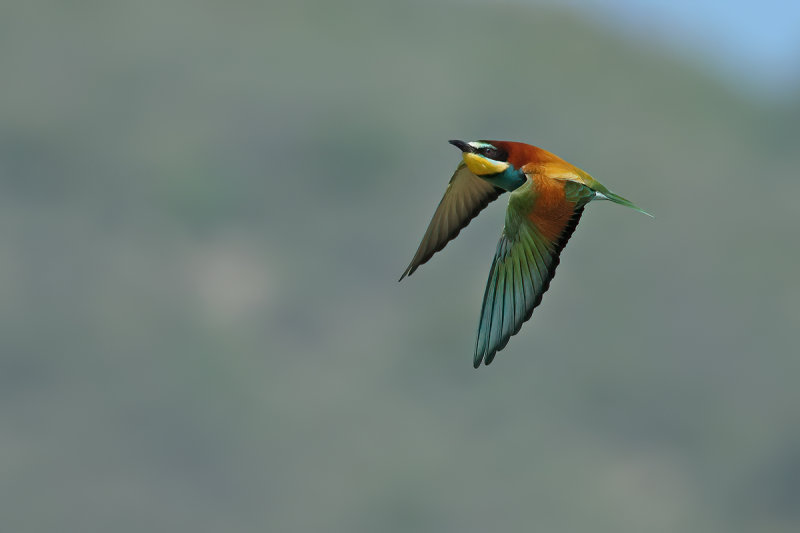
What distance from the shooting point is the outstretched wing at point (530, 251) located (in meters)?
2.61

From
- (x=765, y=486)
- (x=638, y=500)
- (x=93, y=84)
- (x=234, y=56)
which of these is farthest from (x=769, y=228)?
(x=93, y=84)

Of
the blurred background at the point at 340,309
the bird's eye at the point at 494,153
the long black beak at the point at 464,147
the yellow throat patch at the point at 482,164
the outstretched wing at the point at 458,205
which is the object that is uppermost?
the long black beak at the point at 464,147

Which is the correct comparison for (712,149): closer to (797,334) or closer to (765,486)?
(797,334)

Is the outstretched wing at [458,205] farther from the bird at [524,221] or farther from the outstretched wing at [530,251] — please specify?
the outstretched wing at [530,251]

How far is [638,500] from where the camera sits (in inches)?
1630

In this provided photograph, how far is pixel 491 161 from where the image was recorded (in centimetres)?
274

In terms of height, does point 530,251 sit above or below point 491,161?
below

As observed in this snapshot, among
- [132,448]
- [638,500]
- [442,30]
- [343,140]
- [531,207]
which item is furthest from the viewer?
[442,30]

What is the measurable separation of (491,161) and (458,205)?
36 cm

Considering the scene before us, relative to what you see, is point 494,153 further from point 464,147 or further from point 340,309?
point 340,309

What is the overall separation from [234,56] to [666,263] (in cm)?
1876

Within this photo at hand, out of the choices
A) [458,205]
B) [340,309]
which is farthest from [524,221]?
[340,309]

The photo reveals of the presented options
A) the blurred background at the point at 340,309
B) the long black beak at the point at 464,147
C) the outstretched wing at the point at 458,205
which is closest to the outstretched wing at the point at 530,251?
the long black beak at the point at 464,147

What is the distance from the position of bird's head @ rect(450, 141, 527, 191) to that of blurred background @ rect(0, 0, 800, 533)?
130 ft
